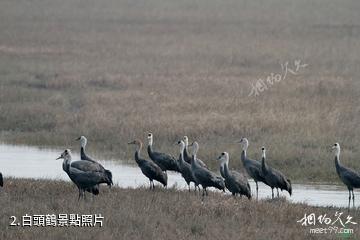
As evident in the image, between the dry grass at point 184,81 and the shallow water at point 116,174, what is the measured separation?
923mm

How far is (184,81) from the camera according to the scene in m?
34.1

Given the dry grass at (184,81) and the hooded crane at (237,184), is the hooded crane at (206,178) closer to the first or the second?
the hooded crane at (237,184)

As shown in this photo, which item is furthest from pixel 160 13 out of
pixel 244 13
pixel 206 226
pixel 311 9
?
pixel 206 226

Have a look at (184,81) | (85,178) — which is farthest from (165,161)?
(184,81)

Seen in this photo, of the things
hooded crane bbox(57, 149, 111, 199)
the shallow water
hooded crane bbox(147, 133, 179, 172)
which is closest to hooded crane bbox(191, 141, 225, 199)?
the shallow water

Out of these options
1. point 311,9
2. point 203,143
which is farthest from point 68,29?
point 203,143

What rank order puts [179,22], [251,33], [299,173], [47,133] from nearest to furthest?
1. [299,173]
2. [47,133]
3. [251,33]
4. [179,22]

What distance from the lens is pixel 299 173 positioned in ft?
72.4

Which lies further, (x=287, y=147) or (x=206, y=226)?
(x=287, y=147)

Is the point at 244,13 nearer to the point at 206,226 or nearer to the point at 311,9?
the point at 311,9

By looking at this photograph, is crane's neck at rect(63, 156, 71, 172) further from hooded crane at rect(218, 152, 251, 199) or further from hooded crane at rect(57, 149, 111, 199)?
hooded crane at rect(218, 152, 251, 199)

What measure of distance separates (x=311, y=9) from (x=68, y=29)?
17558mm

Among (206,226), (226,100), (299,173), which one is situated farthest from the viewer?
(226,100)

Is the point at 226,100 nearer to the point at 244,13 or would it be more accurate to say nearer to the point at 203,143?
the point at 203,143
